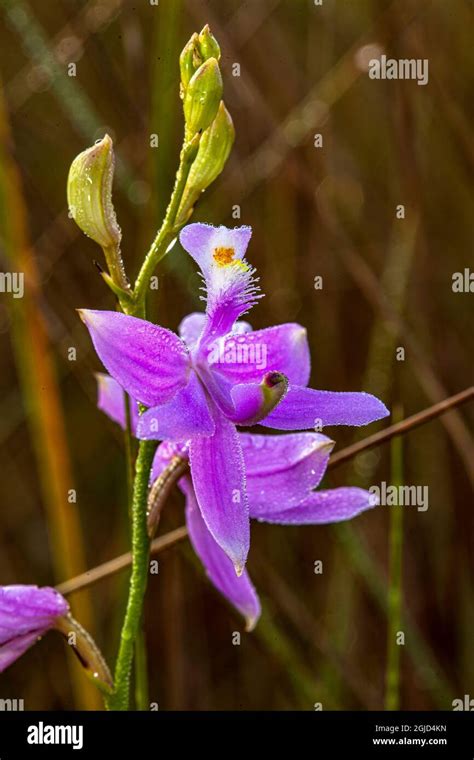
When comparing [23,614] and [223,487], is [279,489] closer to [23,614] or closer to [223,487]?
[223,487]

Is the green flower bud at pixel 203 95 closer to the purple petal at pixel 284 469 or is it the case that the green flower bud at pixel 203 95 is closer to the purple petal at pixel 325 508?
the purple petal at pixel 284 469

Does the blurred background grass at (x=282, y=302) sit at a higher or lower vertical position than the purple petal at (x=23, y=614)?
higher

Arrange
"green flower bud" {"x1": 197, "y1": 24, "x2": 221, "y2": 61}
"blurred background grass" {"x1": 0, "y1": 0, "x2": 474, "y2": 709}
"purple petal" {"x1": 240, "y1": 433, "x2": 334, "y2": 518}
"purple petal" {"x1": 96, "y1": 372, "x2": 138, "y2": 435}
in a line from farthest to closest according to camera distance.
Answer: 1. "blurred background grass" {"x1": 0, "y1": 0, "x2": 474, "y2": 709}
2. "purple petal" {"x1": 96, "y1": 372, "x2": 138, "y2": 435}
3. "purple petal" {"x1": 240, "y1": 433, "x2": 334, "y2": 518}
4. "green flower bud" {"x1": 197, "y1": 24, "x2": 221, "y2": 61}

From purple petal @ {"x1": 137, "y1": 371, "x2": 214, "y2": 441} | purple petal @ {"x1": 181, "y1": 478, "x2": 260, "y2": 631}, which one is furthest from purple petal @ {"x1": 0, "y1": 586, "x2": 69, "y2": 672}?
purple petal @ {"x1": 137, "y1": 371, "x2": 214, "y2": 441}

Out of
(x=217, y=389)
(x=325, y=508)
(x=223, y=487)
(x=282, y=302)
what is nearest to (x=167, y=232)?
(x=217, y=389)

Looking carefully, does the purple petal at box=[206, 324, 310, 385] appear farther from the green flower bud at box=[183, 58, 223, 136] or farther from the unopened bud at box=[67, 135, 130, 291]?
the green flower bud at box=[183, 58, 223, 136]

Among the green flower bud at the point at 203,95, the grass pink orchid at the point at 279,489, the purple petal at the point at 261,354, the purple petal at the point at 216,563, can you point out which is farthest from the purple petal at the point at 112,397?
the green flower bud at the point at 203,95
